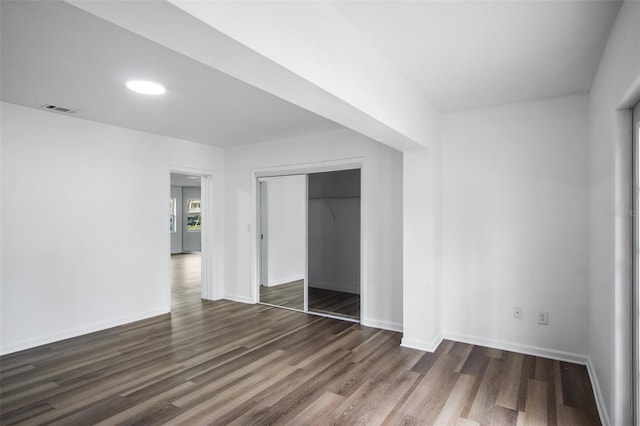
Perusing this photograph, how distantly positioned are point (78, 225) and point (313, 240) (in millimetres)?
3697

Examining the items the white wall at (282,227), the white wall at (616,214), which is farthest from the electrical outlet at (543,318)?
the white wall at (282,227)

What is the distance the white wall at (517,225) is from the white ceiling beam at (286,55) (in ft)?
3.96

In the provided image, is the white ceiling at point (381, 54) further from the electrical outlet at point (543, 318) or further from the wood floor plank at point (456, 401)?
the wood floor plank at point (456, 401)

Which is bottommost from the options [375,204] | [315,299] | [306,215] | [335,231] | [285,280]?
[315,299]

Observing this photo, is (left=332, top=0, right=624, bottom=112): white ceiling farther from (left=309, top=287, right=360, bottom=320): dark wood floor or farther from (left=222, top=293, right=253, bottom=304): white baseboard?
(left=222, top=293, right=253, bottom=304): white baseboard

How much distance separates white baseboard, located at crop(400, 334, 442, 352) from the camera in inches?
141

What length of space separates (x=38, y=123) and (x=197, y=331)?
2.85 metres

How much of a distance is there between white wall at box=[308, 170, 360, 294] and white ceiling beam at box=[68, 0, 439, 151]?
3269mm

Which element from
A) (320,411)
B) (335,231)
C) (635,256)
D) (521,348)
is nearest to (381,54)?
(635,256)

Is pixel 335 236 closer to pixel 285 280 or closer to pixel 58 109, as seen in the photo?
pixel 285 280

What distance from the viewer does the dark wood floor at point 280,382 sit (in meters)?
2.46

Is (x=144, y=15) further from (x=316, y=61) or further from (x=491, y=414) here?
(x=491, y=414)

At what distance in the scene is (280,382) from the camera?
2930mm

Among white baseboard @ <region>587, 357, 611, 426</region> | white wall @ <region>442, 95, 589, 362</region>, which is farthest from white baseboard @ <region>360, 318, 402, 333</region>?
white baseboard @ <region>587, 357, 611, 426</region>
